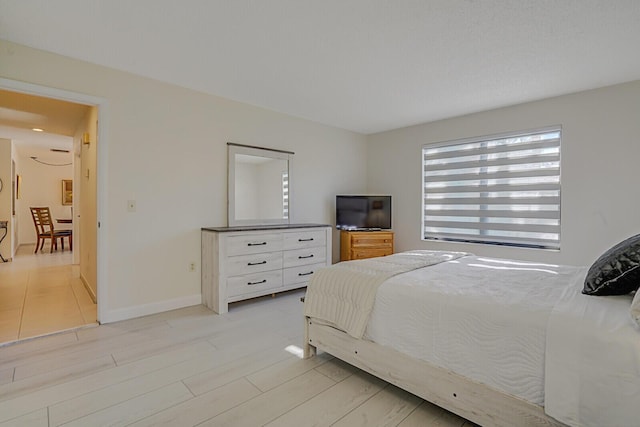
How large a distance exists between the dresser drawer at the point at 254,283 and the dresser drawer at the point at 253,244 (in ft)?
0.87

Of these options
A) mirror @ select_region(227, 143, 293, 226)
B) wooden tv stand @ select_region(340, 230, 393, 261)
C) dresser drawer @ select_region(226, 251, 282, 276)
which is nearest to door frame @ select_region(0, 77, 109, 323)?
dresser drawer @ select_region(226, 251, 282, 276)

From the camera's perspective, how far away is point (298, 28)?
2268mm

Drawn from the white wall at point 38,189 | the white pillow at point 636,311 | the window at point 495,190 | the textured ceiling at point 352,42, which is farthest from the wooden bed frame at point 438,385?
the white wall at point 38,189

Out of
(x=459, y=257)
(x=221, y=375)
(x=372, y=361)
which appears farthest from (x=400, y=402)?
(x=459, y=257)

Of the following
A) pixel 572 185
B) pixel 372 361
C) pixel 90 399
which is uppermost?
pixel 572 185

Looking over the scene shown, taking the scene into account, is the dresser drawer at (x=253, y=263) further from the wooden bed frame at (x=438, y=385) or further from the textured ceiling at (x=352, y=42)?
the textured ceiling at (x=352, y=42)

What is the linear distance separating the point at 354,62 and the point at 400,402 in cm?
263

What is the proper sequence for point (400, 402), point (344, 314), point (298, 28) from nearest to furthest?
point (400, 402) → point (344, 314) → point (298, 28)

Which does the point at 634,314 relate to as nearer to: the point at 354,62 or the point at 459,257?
the point at 459,257

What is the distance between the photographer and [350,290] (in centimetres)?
198

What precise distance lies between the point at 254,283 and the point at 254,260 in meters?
0.26

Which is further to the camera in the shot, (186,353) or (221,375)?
(186,353)

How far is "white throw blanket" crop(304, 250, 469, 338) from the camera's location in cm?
189

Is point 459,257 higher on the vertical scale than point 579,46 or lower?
lower
